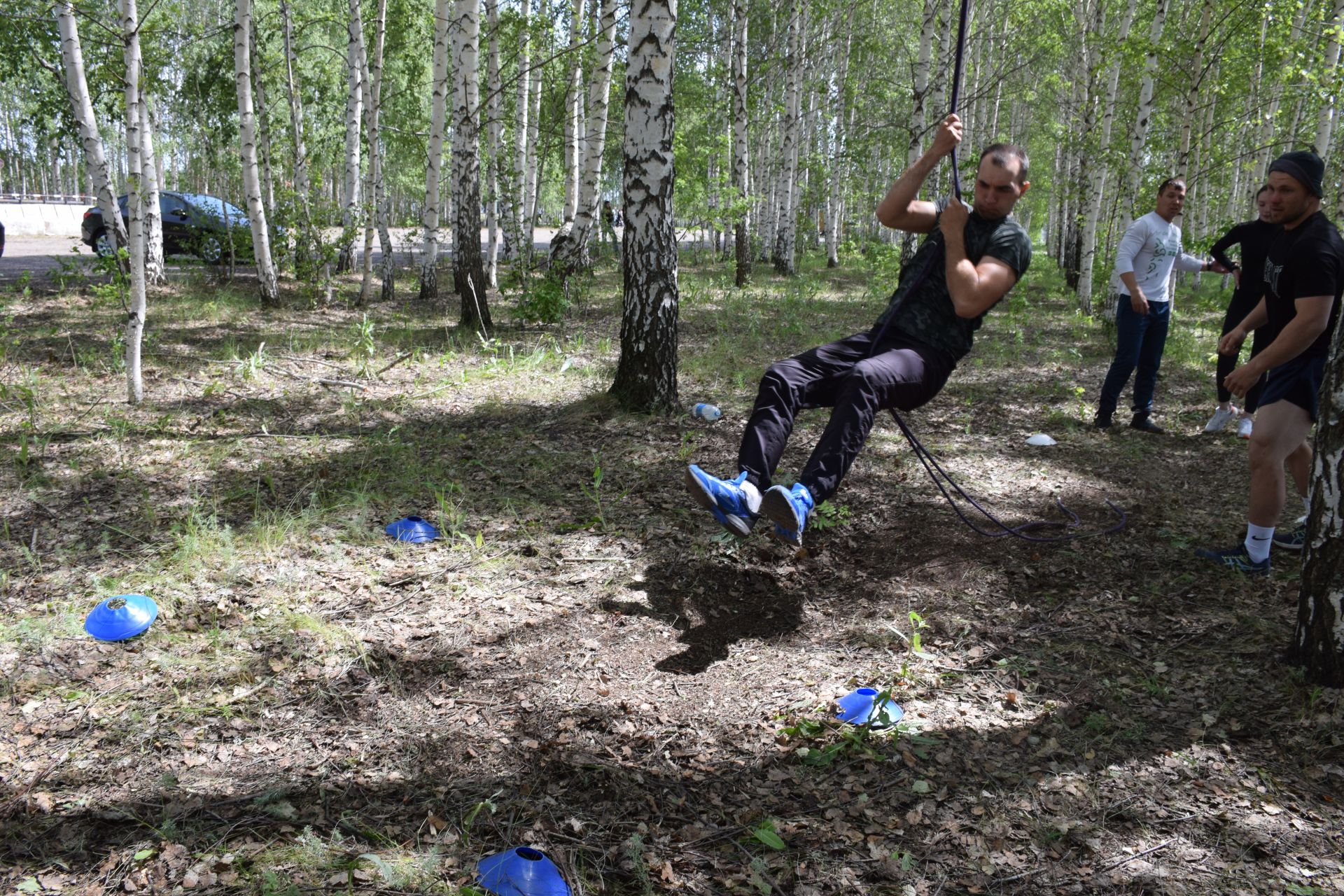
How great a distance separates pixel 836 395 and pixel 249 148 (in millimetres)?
9365

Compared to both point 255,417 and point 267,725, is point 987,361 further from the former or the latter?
point 267,725

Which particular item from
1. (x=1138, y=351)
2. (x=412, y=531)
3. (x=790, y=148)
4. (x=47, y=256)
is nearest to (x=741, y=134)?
(x=790, y=148)

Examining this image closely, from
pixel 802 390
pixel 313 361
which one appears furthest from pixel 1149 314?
pixel 313 361

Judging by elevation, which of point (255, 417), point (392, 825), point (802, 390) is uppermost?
point (802, 390)

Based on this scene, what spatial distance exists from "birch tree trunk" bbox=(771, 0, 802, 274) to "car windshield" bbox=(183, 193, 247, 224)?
34.2 feet

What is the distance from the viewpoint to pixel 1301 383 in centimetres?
383

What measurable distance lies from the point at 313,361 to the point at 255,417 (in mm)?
1918

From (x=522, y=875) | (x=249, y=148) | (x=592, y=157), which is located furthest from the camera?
(x=592, y=157)

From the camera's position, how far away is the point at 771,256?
2278 centimetres

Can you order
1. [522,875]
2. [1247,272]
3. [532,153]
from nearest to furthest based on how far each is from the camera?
[522,875], [1247,272], [532,153]

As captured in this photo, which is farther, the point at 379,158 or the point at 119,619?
the point at 379,158

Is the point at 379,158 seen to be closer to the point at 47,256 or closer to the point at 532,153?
the point at 532,153

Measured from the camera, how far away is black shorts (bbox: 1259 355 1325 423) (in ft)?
12.5

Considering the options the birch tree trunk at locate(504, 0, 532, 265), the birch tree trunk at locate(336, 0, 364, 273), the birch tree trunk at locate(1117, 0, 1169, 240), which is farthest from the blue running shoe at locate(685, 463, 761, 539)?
the birch tree trunk at locate(1117, 0, 1169, 240)
